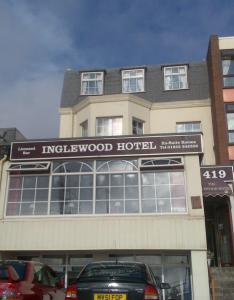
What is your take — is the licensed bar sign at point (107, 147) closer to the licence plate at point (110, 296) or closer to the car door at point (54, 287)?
the car door at point (54, 287)

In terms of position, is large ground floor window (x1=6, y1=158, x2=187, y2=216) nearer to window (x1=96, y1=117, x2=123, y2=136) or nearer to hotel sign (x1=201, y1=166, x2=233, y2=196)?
hotel sign (x1=201, y1=166, x2=233, y2=196)

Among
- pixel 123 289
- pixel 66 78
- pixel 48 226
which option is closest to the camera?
pixel 123 289

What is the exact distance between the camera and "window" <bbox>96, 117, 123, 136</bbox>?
23766mm

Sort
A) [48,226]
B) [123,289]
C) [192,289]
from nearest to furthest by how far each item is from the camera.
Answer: [123,289] → [192,289] → [48,226]

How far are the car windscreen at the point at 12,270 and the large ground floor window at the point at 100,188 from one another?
7619 millimetres

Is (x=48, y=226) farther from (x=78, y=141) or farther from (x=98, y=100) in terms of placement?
(x=98, y=100)

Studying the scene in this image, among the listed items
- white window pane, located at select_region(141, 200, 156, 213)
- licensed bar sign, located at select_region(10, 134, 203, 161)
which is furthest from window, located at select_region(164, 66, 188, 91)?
white window pane, located at select_region(141, 200, 156, 213)

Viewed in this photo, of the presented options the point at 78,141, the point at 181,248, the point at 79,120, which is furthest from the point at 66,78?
the point at 181,248

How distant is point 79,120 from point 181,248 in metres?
11.9

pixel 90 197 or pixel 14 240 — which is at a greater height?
pixel 90 197

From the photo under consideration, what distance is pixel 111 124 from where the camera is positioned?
24.0m

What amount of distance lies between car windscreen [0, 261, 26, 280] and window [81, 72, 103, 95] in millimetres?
18621

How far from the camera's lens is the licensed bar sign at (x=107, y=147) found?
54.7 ft

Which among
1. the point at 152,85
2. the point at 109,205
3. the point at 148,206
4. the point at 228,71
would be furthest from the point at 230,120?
the point at 109,205
